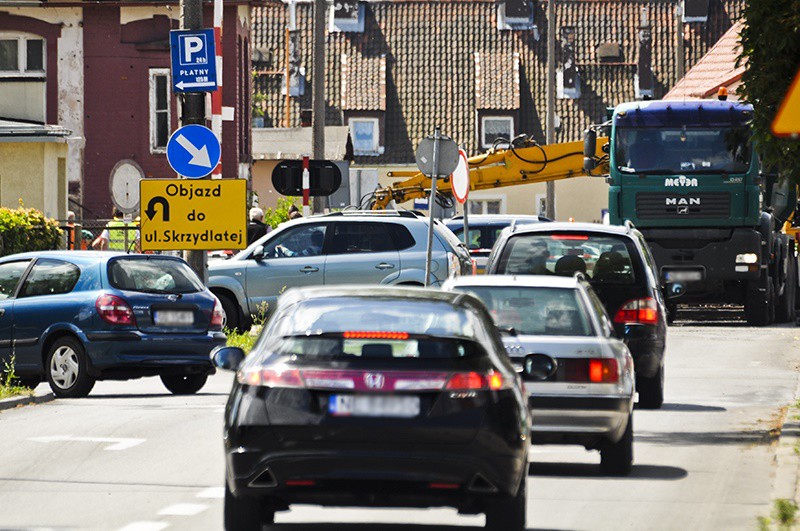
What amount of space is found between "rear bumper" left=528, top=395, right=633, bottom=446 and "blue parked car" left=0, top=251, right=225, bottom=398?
679 cm

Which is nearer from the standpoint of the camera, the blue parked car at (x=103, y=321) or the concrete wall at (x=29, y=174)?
the blue parked car at (x=103, y=321)

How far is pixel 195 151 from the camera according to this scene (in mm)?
21281

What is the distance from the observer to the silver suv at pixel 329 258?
25500 mm

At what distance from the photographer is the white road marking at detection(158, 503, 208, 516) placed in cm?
1038

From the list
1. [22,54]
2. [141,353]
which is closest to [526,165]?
[22,54]

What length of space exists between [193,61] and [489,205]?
57451mm

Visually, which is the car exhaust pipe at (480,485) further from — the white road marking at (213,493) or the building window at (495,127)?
the building window at (495,127)

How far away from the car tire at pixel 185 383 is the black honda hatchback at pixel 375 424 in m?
10.5

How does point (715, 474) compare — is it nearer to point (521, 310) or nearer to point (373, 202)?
point (521, 310)

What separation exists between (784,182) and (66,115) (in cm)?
3464

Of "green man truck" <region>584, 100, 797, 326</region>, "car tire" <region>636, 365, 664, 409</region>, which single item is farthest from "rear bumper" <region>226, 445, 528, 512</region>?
"green man truck" <region>584, 100, 797, 326</region>

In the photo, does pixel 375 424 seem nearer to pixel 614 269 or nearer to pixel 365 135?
pixel 614 269

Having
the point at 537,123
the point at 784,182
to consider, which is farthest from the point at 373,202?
the point at 537,123

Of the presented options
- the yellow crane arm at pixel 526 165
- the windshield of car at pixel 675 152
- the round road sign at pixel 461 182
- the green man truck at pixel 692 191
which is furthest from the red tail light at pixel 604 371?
the yellow crane arm at pixel 526 165
